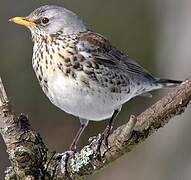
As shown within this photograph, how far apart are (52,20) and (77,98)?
76 centimetres

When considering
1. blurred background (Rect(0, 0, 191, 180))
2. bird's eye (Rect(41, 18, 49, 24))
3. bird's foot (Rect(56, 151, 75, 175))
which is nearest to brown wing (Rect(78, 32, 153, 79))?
bird's eye (Rect(41, 18, 49, 24))

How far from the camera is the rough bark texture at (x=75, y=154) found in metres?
4.16

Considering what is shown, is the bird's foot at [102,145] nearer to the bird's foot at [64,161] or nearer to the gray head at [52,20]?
the bird's foot at [64,161]

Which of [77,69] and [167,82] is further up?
[77,69]

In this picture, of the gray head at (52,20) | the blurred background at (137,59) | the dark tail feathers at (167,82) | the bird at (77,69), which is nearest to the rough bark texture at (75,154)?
the bird at (77,69)

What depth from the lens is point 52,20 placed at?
5527mm

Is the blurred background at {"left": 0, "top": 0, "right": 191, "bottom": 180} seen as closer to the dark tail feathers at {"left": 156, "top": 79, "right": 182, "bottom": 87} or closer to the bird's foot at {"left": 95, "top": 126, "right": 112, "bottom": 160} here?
the dark tail feathers at {"left": 156, "top": 79, "right": 182, "bottom": 87}

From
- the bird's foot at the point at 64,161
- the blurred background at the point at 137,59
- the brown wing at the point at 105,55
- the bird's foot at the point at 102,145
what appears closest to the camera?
the bird's foot at the point at 102,145

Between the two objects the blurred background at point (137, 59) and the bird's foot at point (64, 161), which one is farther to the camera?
the blurred background at point (137, 59)

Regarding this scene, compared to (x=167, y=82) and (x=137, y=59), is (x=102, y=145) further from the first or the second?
(x=137, y=59)

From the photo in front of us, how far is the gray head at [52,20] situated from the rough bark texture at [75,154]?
1223mm

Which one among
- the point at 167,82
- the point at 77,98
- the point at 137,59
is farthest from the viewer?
the point at 137,59

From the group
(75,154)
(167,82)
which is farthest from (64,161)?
(167,82)

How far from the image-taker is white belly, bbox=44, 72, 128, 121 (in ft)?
16.8
